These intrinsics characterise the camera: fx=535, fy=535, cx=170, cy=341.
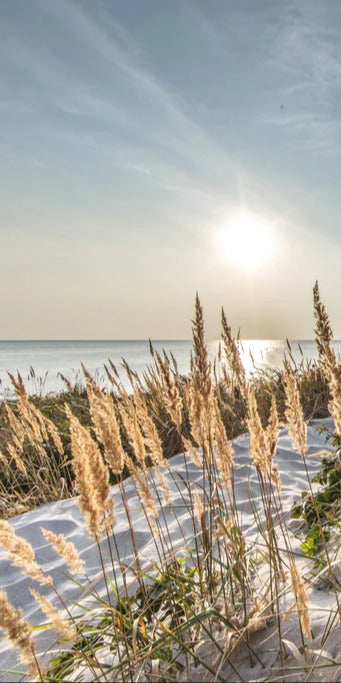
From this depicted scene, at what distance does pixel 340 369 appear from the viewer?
5.85 feet

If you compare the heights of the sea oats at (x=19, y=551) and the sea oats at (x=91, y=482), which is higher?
the sea oats at (x=91, y=482)

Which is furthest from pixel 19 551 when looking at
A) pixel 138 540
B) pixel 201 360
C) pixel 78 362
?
pixel 78 362

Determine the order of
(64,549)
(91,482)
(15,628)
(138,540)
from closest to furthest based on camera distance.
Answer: (15,628)
(91,482)
(64,549)
(138,540)

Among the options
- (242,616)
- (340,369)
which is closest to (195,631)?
(242,616)

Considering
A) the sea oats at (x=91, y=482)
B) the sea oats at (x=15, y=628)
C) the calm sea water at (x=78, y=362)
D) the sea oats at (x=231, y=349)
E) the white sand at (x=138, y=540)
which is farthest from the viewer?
the calm sea water at (x=78, y=362)

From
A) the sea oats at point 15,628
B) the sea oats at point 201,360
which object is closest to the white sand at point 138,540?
the sea oats at point 201,360

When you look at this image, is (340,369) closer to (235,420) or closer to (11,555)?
(11,555)

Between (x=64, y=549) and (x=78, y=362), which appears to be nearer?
(x=64, y=549)

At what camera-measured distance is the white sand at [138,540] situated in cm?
199

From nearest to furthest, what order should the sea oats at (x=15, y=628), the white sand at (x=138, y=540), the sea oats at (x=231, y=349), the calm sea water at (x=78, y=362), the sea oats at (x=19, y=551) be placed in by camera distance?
the sea oats at (x=15, y=628) < the sea oats at (x=19, y=551) < the white sand at (x=138, y=540) < the sea oats at (x=231, y=349) < the calm sea water at (x=78, y=362)

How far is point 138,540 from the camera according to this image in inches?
150

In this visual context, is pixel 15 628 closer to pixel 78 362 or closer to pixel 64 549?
pixel 64 549

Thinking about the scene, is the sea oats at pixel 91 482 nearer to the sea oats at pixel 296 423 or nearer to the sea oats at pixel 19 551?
the sea oats at pixel 19 551

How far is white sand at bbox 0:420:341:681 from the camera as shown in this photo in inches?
78.4
